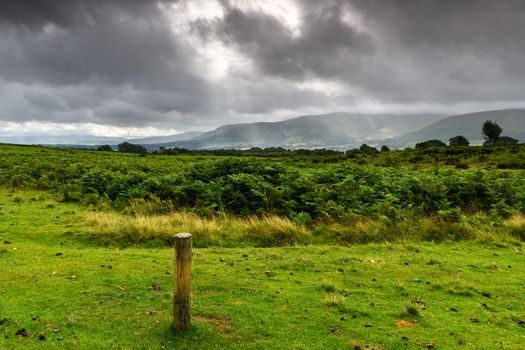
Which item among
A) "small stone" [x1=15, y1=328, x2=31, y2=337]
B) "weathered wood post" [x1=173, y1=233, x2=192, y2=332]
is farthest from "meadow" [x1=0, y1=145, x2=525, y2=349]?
"weathered wood post" [x1=173, y1=233, x2=192, y2=332]

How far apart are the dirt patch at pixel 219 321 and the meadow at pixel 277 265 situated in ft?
0.13

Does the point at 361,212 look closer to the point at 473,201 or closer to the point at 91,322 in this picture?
the point at 473,201

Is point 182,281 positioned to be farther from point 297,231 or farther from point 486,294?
point 297,231

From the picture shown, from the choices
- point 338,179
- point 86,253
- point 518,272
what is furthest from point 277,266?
point 338,179

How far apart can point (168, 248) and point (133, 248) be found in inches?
44.1

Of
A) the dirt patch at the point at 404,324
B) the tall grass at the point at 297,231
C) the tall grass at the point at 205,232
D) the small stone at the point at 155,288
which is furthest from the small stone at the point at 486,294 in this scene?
the small stone at the point at 155,288

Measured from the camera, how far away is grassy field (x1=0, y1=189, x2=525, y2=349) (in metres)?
5.68

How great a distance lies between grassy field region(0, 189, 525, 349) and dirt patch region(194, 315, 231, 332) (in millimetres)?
19

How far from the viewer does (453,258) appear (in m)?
10.2

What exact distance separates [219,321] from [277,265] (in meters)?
3.40

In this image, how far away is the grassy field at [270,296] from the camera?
568 cm

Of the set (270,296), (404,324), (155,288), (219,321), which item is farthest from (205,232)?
(404,324)

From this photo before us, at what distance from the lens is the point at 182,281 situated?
5.36 m

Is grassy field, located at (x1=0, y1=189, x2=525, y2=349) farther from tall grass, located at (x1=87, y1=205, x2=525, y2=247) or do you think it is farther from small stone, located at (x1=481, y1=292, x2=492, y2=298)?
tall grass, located at (x1=87, y1=205, x2=525, y2=247)
